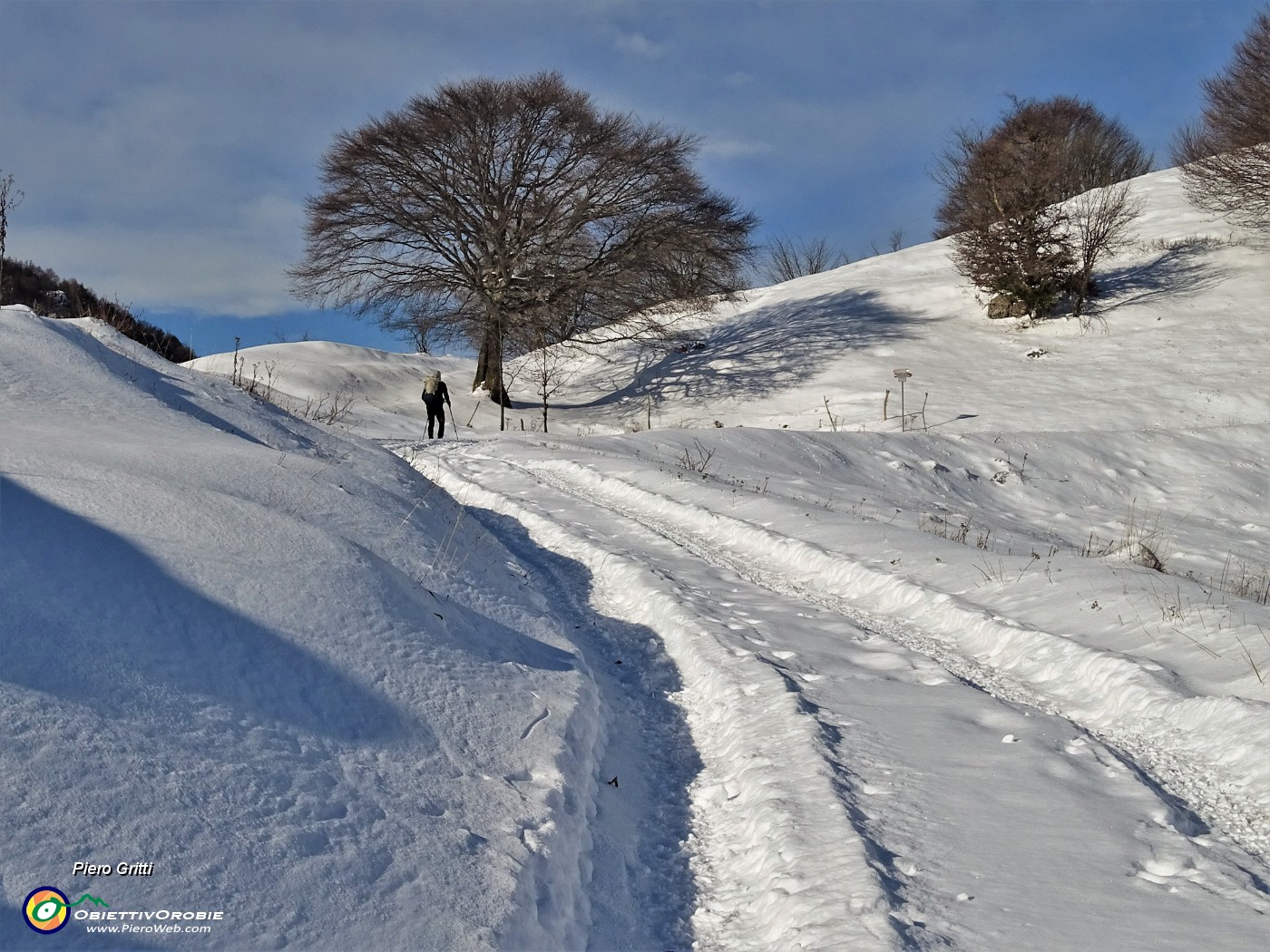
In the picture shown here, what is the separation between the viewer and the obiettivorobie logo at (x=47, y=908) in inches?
88.7

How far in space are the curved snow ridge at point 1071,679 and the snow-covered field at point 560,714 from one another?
2cm

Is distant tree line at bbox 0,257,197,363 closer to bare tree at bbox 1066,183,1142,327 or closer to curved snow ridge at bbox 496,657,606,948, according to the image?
curved snow ridge at bbox 496,657,606,948

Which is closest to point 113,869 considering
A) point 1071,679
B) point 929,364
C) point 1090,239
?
point 1071,679

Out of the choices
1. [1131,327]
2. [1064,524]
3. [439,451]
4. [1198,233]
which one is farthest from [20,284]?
[1198,233]

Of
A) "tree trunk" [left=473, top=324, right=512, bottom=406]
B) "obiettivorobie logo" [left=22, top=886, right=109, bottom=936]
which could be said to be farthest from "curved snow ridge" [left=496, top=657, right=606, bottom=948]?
"tree trunk" [left=473, top=324, right=512, bottom=406]

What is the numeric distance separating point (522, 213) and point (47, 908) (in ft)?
85.0

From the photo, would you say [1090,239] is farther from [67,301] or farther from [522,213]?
[67,301]

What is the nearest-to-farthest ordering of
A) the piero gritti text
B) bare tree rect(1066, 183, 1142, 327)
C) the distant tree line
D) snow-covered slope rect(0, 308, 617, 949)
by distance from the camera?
1. the piero gritti text
2. snow-covered slope rect(0, 308, 617, 949)
3. the distant tree line
4. bare tree rect(1066, 183, 1142, 327)

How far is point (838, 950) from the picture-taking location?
2865 mm

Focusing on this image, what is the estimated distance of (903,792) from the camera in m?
3.93

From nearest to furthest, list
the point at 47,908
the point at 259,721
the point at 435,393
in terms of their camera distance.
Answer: the point at 47,908 → the point at 259,721 → the point at 435,393

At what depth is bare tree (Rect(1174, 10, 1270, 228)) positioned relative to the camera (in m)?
28.5

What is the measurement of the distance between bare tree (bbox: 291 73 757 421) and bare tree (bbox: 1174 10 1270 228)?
16212mm

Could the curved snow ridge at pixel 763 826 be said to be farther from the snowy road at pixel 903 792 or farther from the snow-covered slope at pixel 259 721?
the snow-covered slope at pixel 259 721
